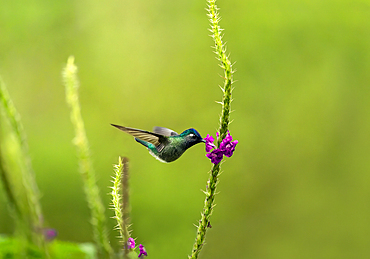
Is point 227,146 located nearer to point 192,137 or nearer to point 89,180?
point 192,137

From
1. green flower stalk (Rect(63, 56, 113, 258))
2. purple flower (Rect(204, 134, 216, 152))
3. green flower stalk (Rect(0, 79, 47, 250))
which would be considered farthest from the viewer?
purple flower (Rect(204, 134, 216, 152))

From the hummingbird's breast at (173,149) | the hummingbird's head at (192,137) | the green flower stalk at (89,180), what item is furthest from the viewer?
the hummingbird's breast at (173,149)

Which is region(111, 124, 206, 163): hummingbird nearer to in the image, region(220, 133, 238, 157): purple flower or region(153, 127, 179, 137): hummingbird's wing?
region(153, 127, 179, 137): hummingbird's wing

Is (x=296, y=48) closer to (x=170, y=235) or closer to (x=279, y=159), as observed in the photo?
(x=279, y=159)

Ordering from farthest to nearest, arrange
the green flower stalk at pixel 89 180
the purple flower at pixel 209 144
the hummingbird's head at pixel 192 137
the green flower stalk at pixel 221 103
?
the hummingbird's head at pixel 192 137 < the purple flower at pixel 209 144 < the green flower stalk at pixel 221 103 < the green flower stalk at pixel 89 180

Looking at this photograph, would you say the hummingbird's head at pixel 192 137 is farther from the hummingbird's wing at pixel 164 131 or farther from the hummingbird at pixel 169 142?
the hummingbird's wing at pixel 164 131

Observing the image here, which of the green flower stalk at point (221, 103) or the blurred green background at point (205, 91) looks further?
the blurred green background at point (205, 91)

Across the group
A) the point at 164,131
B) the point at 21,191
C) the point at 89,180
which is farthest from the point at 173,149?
the point at 21,191

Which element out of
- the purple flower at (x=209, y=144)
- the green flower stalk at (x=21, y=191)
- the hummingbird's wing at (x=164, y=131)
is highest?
the hummingbird's wing at (x=164, y=131)

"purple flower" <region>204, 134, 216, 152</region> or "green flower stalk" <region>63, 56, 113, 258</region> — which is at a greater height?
"purple flower" <region>204, 134, 216, 152</region>

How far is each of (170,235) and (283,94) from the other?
10.2ft

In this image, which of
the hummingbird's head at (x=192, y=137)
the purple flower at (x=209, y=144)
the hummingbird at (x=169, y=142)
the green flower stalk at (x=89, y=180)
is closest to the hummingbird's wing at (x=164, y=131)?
the hummingbird at (x=169, y=142)

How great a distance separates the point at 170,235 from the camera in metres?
5.78

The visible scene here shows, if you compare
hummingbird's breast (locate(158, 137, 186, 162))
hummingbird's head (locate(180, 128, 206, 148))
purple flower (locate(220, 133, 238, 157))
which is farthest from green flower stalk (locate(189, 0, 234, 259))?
hummingbird's breast (locate(158, 137, 186, 162))
